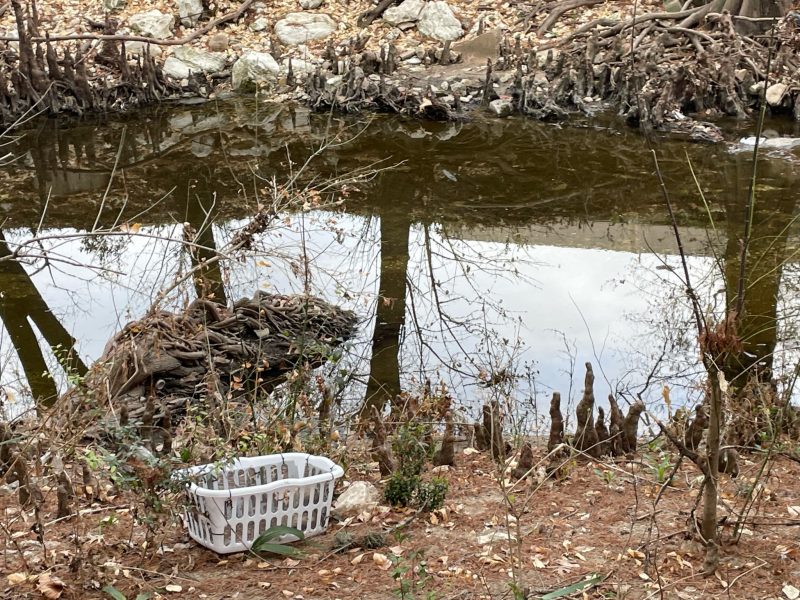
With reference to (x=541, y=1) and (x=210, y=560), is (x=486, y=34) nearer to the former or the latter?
(x=541, y=1)

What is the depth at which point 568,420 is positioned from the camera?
5902 mm

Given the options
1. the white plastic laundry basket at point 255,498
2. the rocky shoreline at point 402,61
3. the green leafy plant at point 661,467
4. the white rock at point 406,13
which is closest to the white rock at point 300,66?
the rocky shoreline at point 402,61

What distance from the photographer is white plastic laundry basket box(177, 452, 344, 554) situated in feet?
11.9

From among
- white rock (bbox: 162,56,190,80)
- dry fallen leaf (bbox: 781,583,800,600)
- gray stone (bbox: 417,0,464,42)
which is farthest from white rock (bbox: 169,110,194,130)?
dry fallen leaf (bbox: 781,583,800,600)

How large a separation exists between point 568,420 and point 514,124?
25.4 ft

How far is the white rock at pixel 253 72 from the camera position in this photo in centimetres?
1509

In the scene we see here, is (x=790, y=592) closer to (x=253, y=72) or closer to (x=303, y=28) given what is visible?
(x=253, y=72)

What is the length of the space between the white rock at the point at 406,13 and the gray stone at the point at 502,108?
11.0ft

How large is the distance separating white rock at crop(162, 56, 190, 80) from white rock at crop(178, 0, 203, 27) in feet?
4.64

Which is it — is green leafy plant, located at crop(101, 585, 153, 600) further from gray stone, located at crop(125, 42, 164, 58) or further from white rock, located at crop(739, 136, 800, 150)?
gray stone, located at crop(125, 42, 164, 58)

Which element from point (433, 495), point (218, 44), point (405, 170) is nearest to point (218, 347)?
point (433, 495)

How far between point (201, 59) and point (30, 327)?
9002 mm

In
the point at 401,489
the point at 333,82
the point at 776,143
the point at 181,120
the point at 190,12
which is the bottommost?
the point at 401,489

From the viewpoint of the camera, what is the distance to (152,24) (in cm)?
1638
